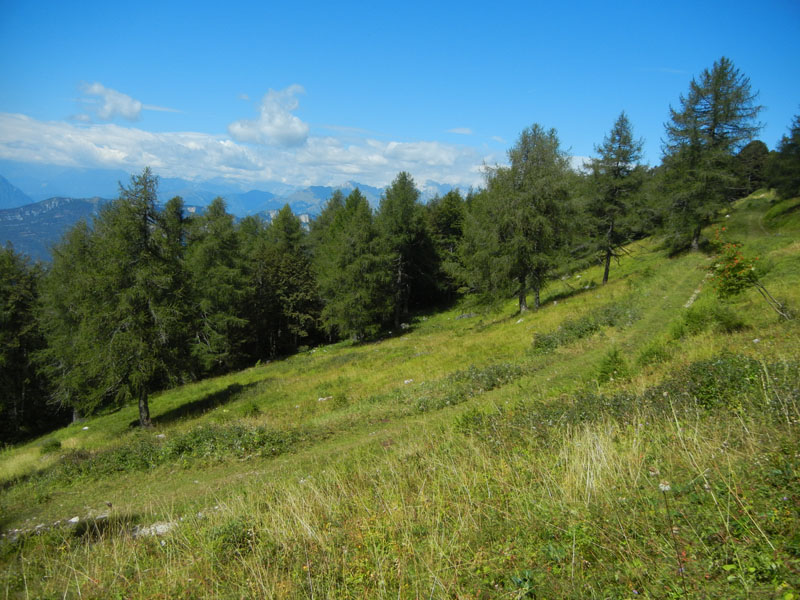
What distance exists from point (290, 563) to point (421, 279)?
51973 mm

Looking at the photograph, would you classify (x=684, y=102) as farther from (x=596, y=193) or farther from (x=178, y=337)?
(x=178, y=337)

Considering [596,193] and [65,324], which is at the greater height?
[596,193]

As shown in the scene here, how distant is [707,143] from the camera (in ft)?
98.2

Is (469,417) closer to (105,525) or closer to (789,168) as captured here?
(105,525)

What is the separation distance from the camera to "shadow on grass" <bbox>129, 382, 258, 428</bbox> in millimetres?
23516

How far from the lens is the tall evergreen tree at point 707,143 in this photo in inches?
1145

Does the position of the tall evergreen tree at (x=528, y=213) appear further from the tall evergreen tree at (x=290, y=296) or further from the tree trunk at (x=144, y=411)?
the tall evergreen tree at (x=290, y=296)

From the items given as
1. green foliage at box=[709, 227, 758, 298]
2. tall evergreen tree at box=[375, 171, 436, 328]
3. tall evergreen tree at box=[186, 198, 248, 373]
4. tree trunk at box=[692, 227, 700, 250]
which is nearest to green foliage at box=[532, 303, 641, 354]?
green foliage at box=[709, 227, 758, 298]

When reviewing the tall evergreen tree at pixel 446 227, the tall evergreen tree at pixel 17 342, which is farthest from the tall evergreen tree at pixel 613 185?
the tall evergreen tree at pixel 17 342

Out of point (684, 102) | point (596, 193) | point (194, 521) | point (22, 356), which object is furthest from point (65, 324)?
point (684, 102)

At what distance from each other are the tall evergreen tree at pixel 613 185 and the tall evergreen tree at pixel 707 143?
11.6 feet

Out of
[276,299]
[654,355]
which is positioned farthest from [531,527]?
[276,299]

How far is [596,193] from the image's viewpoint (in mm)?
31656

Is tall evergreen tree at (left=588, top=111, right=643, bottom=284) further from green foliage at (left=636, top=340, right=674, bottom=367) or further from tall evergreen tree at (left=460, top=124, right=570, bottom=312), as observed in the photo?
green foliage at (left=636, top=340, right=674, bottom=367)
